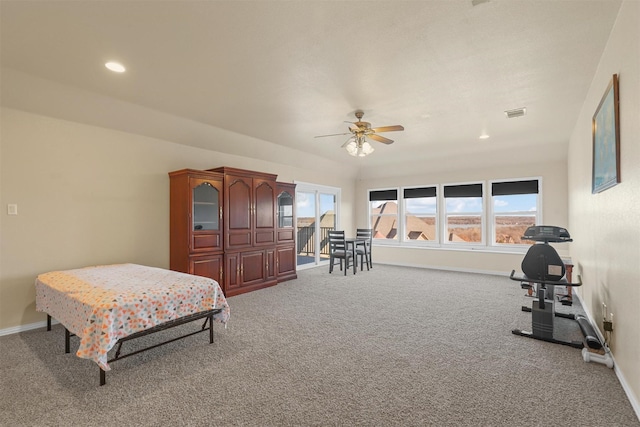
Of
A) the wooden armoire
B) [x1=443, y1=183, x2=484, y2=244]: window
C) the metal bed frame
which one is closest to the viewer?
the metal bed frame

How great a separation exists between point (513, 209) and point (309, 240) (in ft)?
15.4

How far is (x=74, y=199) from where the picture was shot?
3746 millimetres

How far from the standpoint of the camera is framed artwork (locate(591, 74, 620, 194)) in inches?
85.7

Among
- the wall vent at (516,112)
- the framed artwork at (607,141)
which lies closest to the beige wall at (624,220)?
the framed artwork at (607,141)

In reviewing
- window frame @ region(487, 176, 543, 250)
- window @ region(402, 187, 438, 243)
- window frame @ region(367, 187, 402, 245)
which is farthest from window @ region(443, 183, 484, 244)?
window frame @ region(367, 187, 402, 245)

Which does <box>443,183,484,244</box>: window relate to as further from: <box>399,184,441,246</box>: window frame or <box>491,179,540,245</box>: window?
<box>491,179,540,245</box>: window

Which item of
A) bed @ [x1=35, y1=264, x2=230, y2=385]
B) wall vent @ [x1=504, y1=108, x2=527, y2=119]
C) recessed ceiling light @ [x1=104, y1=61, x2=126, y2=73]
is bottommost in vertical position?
bed @ [x1=35, y1=264, x2=230, y2=385]

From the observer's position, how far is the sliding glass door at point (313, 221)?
7270 millimetres

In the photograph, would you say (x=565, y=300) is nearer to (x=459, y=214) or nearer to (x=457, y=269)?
(x=457, y=269)

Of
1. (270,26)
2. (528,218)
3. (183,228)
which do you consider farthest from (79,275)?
(528,218)

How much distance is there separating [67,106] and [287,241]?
384 cm

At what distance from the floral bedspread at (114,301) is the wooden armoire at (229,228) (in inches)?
44.0

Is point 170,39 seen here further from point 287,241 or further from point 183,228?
point 287,241

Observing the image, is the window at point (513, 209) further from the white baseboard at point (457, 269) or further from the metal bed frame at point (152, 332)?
the metal bed frame at point (152, 332)
